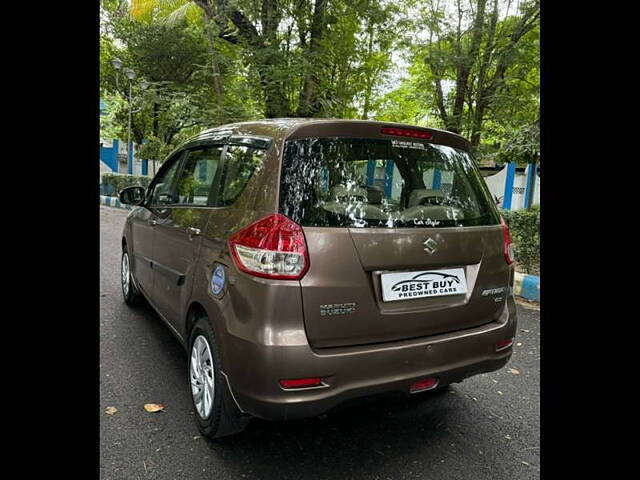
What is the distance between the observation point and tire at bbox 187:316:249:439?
7.37 ft

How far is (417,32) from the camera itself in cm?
1045

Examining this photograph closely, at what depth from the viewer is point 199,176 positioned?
121 inches

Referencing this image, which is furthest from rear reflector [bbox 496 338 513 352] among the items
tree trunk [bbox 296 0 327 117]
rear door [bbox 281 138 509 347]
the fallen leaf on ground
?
tree trunk [bbox 296 0 327 117]

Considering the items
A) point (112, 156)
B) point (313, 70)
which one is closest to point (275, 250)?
point (313, 70)

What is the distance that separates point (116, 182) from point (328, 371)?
20747 mm

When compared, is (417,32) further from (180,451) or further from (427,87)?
(180,451)

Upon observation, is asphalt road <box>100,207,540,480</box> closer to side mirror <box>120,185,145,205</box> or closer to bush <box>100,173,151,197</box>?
side mirror <box>120,185,145,205</box>

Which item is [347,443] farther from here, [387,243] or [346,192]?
[346,192]

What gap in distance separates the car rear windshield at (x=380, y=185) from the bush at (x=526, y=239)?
168 inches

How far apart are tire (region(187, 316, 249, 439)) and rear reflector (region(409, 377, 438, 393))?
2.69 feet
